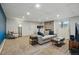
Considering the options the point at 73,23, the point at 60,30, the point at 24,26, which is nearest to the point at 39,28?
the point at 24,26

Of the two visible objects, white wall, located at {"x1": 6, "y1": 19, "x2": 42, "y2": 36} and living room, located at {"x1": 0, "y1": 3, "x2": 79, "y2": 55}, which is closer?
living room, located at {"x1": 0, "y1": 3, "x2": 79, "y2": 55}

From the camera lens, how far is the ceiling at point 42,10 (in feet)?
6.84

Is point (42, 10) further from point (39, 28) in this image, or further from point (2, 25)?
point (2, 25)

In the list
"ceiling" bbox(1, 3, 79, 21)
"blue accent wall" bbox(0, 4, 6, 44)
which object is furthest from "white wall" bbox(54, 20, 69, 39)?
"blue accent wall" bbox(0, 4, 6, 44)

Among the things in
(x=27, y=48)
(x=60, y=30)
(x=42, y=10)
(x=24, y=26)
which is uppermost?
(x=42, y=10)

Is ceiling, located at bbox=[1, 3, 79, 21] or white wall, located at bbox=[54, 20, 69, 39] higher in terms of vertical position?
ceiling, located at bbox=[1, 3, 79, 21]

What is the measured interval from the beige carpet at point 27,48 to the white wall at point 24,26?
0.18 meters

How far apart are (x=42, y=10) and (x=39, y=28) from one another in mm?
451

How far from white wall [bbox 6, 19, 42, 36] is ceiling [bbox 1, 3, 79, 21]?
0.12m

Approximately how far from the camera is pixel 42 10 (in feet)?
7.11

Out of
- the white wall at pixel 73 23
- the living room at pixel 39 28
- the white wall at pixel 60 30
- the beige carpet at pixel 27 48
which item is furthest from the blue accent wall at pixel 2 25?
the white wall at pixel 73 23

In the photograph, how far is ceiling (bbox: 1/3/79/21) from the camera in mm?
2084

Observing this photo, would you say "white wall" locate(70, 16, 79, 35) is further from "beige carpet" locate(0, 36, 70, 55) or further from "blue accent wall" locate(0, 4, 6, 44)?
"blue accent wall" locate(0, 4, 6, 44)
